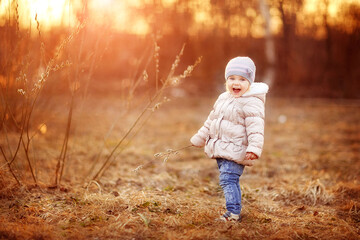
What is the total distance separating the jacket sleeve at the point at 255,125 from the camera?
2736 millimetres

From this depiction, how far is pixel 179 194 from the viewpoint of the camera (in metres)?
3.70

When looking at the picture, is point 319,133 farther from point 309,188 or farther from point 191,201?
point 191,201

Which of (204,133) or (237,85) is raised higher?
(237,85)

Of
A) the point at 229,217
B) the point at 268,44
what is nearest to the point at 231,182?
the point at 229,217

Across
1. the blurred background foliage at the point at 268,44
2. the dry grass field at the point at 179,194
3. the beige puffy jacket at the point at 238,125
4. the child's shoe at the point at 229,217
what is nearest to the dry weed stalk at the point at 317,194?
the dry grass field at the point at 179,194

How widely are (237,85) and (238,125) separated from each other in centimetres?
31

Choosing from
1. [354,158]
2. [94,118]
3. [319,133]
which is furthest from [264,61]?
[354,158]

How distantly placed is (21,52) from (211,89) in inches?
465

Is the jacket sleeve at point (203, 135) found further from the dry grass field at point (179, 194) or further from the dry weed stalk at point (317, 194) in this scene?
the dry weed stalk at point (317, 194)

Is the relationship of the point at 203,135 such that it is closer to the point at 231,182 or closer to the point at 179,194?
the point at 231,182

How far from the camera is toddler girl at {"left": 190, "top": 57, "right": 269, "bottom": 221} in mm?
2855

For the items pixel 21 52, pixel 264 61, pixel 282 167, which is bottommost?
pixel 282 167

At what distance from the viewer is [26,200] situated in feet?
10.6

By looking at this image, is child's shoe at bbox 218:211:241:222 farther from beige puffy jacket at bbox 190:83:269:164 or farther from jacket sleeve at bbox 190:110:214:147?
jacket sleeve at bbox 190:110:214:147
